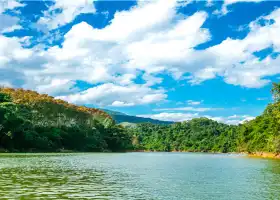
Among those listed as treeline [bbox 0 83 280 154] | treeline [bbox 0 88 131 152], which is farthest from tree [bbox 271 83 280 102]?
treeline [bbox 0 88 131 152]

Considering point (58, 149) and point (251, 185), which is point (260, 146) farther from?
point (251, 185)

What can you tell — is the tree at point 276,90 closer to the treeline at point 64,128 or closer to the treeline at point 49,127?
the treeline at point 64,128

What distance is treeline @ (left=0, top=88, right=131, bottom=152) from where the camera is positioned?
342ft

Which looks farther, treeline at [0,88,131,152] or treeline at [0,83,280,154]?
treeline at [0,88,131,152]

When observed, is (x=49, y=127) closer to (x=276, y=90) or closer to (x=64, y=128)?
(x=64, y=128)

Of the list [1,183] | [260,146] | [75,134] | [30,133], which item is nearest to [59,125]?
[75,134]

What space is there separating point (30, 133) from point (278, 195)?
9880 cm

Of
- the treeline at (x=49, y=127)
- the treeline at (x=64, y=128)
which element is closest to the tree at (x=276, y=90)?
the treeline at (x=64, y=128)

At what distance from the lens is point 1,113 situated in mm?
98062

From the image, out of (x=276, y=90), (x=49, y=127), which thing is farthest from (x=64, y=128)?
(x=276, y=90)

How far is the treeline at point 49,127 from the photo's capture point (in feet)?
342

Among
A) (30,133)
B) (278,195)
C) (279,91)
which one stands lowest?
(278,195)

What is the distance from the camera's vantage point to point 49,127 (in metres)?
132

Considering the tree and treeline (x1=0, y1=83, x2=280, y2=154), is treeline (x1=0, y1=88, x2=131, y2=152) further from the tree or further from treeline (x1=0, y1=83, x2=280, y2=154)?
the tree
